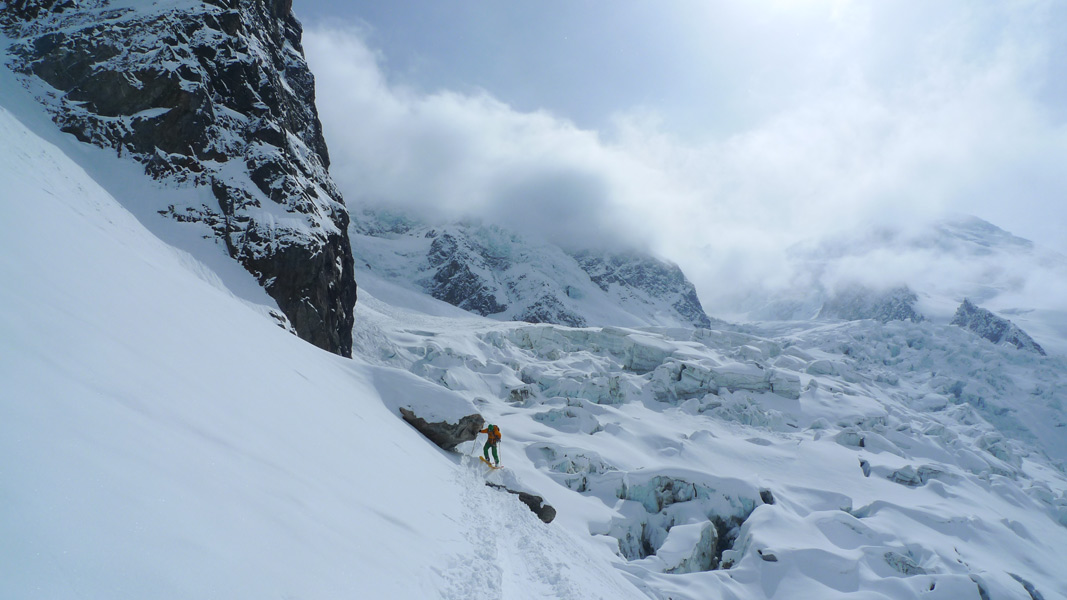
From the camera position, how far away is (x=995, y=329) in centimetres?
13012

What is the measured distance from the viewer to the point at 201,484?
154 inches

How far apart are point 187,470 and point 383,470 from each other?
15.5ft

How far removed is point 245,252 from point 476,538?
76.6 feet

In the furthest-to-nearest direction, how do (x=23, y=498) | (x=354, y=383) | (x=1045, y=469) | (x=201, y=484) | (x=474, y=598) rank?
(x=1045, y=469)
(x=354, y=383)
(x=474, y=598)
(x=201, y=484)
(x=23, y=498)

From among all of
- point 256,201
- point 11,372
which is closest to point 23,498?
point 11,372

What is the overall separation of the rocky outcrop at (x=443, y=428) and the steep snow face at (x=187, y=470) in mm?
3212

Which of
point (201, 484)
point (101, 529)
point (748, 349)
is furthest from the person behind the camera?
point (748, 349)

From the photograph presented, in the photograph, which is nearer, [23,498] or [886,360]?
[23,498]

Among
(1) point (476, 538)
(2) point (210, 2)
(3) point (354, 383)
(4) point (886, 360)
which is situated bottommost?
(1) point (476, 538)

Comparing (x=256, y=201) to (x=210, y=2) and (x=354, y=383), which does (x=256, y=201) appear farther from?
(x=354, y=383)

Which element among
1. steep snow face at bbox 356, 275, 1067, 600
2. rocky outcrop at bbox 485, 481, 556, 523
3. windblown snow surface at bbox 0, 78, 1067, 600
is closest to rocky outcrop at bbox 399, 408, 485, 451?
windblown snow surface at bbox 0, 78, 1067, 600

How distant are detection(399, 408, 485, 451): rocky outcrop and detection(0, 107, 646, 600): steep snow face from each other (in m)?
3.21

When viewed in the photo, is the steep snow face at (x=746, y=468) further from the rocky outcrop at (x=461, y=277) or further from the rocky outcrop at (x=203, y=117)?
the rocky outcrop at (x=461, y=277)

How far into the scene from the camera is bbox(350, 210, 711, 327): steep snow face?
147500 mm
